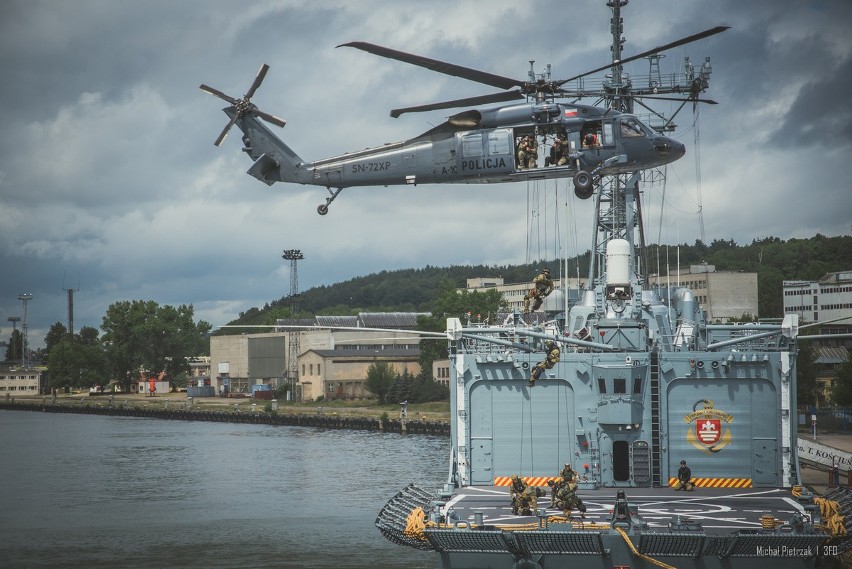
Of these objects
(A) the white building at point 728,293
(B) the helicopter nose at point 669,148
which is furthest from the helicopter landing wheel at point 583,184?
(A) the white building at point 728,293

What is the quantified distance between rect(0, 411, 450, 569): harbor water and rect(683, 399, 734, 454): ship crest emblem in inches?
425

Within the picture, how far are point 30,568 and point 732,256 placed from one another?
14568cm

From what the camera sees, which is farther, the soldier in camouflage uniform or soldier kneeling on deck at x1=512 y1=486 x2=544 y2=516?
the soldier in camouflage uniform

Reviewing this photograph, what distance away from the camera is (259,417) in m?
107

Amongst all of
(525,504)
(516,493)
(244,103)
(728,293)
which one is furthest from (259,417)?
(525,504)

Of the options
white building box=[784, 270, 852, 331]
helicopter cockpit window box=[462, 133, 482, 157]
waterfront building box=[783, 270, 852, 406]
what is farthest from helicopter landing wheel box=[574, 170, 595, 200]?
white building box=[784, 270, 852, 331]

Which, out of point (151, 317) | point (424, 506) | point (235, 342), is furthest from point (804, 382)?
point (151, 317)

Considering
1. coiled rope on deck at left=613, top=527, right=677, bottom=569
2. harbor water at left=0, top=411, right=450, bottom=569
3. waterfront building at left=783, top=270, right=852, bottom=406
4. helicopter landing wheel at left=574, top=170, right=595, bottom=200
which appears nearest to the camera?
coiled rope on deck at left=613, top=527, right=677, bottom=569

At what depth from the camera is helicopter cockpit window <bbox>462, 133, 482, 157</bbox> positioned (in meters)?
30.9

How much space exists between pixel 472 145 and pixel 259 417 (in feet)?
264

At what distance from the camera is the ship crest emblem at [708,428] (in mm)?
28055

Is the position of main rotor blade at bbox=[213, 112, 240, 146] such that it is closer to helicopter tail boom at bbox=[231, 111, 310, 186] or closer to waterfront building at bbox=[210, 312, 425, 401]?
helicopter tail boom at bbox=[231, 111, 310, 186]

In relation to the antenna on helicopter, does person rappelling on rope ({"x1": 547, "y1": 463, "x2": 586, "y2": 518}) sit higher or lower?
lower

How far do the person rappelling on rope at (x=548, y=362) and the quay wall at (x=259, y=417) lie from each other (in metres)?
58.5
